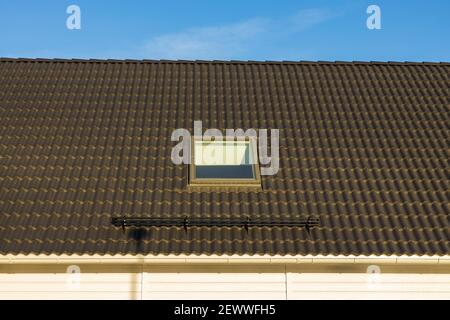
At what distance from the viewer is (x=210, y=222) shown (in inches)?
227

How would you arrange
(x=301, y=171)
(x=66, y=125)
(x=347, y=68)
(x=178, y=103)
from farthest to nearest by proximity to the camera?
(x=347, y=68)
(x=178, y=103)
(x=66, y=125)
(x=301, y=171)

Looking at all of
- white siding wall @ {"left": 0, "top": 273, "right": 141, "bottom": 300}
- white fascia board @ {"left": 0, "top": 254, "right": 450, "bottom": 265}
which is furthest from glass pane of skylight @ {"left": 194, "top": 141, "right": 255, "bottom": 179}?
white siding wall @ {"left": 0, "top": 273, "right": 141, "bottom": 300}

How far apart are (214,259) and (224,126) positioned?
289 cm

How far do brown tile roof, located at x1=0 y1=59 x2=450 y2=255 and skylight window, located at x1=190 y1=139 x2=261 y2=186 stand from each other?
189mm

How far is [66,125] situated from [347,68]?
5552mm

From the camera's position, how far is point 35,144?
732 cm

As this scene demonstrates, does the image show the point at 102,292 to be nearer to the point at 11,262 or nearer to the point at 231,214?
the point at 11,262

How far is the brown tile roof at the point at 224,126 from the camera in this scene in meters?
5.61

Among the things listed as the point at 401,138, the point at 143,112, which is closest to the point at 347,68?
the point at 401,138

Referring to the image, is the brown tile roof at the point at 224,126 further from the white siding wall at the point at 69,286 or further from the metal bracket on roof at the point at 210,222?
the white siding wall at the point at 69,286

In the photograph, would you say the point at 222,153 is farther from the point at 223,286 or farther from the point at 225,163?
the point at 223,286

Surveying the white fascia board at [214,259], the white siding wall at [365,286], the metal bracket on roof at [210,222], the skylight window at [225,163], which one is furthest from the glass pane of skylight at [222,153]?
the white siding wall at [365,286]

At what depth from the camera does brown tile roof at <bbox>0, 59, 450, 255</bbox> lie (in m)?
5.61

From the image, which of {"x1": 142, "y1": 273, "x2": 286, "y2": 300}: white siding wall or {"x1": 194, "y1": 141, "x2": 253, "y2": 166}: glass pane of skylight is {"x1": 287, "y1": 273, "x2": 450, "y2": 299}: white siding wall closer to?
{"x1": 142, "y1": 273, "x2": 286, "y2": 300}: white siding wall
